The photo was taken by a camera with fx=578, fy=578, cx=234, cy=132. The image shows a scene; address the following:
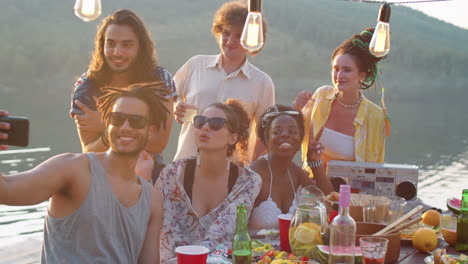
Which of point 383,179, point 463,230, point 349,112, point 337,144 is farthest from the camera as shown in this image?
point 349,112

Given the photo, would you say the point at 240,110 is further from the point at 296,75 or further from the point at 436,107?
the point at 436,107

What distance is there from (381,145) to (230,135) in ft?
4.87

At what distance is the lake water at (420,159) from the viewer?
32.9 ft

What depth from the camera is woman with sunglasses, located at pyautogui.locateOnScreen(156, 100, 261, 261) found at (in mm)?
3049

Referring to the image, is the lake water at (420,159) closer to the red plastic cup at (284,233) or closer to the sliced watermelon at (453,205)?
the red plastic cup at (284,233)

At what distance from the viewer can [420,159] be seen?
926 inches

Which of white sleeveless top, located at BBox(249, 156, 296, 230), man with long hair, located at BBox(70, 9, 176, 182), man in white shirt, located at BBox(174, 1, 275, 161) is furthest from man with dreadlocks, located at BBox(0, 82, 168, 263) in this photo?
man in white shirt, located at BBox(174, 1, 275, 161)

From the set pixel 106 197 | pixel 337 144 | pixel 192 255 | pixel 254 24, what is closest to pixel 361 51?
pixel 337 144

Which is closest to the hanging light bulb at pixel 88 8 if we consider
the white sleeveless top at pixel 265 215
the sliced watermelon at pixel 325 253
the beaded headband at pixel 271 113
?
the beaded headband at pixel 271 113

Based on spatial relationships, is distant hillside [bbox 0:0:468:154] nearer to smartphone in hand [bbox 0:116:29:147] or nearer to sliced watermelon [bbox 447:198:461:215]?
sliced watermelon [bbox 447:198:461:215]

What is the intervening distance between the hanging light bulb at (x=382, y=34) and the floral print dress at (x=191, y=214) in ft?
3.77

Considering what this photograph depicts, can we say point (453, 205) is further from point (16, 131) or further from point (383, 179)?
point (16, 131)

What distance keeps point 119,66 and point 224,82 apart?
97 centimetres

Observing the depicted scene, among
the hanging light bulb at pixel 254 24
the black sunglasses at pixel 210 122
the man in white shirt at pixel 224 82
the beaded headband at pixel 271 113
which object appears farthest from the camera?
the man in white shirt at pixel 224 82
